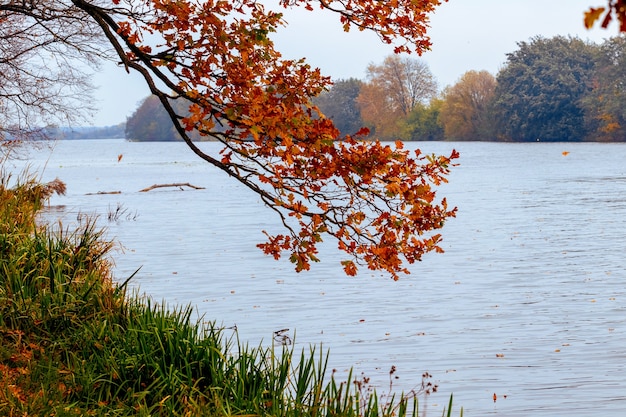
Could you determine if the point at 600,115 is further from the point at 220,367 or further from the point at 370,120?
the point at 220,367

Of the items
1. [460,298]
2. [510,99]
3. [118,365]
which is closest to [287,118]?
[118,365]

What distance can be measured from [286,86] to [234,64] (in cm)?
40

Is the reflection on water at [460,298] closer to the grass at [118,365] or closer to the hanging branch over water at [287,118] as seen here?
the grass at [118,365]

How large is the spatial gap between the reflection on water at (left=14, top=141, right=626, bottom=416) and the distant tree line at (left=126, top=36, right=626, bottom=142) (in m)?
49.1

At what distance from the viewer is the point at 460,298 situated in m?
15.5

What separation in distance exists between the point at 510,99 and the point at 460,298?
78254 millimetres

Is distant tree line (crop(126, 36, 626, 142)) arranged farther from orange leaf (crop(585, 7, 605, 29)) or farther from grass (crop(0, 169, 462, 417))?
orange leaf (crop(585, 7, 605, 29))

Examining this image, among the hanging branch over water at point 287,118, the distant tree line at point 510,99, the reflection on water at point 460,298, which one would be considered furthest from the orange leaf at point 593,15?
the distant tree line at point 510,99

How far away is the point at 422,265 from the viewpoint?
64.4 ft

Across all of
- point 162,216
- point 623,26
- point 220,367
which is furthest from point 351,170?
point 162,216

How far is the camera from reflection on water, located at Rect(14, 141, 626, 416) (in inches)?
418

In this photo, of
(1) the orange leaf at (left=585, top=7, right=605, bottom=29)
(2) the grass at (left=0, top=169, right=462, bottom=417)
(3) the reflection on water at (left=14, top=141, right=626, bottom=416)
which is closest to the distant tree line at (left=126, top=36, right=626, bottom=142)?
(3) the reflection on water at (left=14, top=141, right=626, bottom=416)

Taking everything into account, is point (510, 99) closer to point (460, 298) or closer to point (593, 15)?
point (460, 298)

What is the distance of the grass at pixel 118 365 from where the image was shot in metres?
6.79
